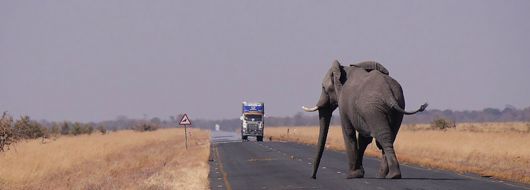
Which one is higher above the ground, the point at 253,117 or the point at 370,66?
the point at 253,117

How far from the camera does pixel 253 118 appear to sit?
77125mm

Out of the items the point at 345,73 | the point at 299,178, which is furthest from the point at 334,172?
the point at 345,73

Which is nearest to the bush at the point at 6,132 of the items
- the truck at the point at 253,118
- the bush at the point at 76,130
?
the truck at the point at 253,118

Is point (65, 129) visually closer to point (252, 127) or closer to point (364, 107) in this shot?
point (252, 127)

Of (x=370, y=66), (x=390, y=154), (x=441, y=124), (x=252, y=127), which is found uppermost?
(x=441, y=124)

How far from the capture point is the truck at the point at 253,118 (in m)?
76.1

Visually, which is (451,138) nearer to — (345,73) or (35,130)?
(345,73)

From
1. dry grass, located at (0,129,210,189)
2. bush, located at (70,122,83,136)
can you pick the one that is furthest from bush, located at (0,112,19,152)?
bush, located at (70,122,83,136)

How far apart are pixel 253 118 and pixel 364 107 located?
2297 inches

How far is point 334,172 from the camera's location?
25.0 meters

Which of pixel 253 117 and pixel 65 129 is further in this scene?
pixel 65 129

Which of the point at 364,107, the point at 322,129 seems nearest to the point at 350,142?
the point at 322,129

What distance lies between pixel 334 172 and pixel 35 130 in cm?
6942

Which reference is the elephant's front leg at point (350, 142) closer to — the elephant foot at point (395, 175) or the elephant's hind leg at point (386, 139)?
the elephant's hind leg at point (386, 139)
